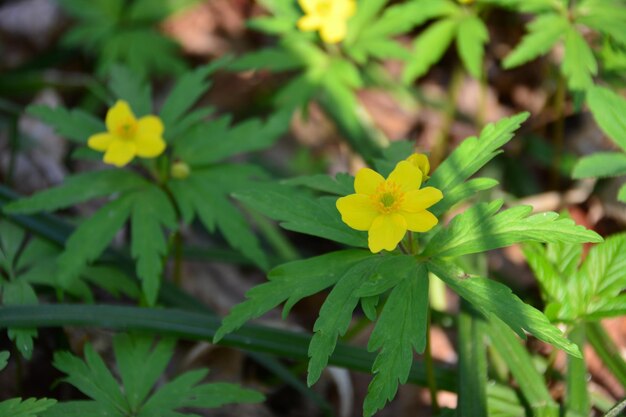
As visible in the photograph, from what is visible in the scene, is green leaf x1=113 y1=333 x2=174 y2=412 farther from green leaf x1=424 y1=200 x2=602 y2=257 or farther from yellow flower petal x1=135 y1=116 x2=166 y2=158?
green leaf x1=424 y1=200 x2=602 y2=257

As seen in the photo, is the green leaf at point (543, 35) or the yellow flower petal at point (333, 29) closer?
the green leaf at point (543, 35)

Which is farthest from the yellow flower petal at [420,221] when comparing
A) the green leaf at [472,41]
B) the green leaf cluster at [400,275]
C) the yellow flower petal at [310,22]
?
the yellow flower petal at [310,22]

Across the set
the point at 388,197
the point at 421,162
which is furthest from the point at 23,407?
the point at 421,162

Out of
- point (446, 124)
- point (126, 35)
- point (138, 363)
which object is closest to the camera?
point (138, 363)

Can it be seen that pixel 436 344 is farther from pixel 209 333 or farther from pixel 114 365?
pixel 114 365

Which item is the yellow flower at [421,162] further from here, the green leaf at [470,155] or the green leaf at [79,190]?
the green leaf at [79,190]

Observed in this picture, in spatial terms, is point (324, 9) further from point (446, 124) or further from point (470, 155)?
point (470, 155)

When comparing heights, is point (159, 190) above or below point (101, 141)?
below
